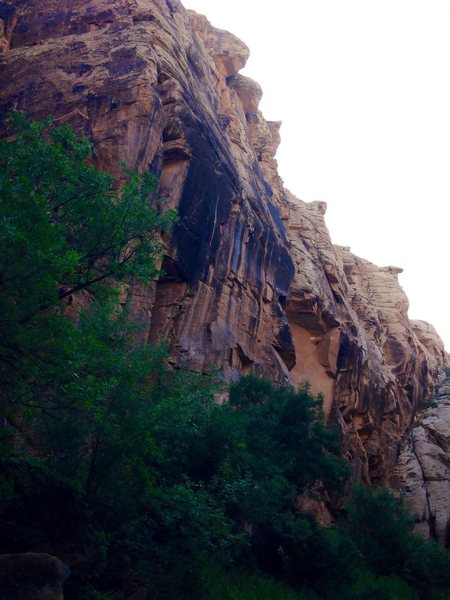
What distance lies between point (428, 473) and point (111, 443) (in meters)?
32.6

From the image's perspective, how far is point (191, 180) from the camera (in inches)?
1022

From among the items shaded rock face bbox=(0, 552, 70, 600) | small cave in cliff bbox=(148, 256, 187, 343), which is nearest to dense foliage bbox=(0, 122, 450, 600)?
shaded rock face bbox=(0, 552, 70, 600)

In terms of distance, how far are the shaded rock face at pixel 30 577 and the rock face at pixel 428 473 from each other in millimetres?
27261

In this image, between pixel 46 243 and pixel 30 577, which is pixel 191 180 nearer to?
pixel 46 243

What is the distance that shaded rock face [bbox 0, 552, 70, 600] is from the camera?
9234 millimetres

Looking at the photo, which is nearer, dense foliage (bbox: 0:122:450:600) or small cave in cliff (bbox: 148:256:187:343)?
dense foliage (bbox: 0:122:450:600)

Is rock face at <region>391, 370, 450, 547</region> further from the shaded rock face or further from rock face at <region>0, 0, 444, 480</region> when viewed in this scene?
the shaded rock face

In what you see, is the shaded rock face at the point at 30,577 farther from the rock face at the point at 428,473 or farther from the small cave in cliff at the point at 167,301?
the rock face at the point at 428,473

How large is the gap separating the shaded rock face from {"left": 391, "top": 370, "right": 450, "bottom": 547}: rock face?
27261mm

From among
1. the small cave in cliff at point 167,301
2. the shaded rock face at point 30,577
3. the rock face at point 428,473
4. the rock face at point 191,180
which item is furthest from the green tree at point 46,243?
the rock face at point 428,473

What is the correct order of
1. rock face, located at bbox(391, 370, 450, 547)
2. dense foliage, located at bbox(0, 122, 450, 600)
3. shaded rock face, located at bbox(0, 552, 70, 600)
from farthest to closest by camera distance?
rock face, located at bbox(391, 370, 450, 547), dense foliage, located at bbox(0, 122, 450, 600), shaded rock face, located at bbox(0, 552, 70, 600)

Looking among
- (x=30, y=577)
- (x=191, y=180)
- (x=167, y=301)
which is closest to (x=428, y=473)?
(x=167, y=301)

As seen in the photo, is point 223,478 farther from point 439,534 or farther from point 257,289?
point 439,534

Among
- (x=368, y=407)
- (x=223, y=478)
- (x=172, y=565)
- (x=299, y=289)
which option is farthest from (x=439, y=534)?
(x=172, y=565)
